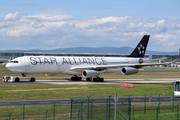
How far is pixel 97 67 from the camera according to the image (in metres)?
67.4

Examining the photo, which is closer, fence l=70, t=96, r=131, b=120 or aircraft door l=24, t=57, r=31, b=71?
fence l=70, t=96, r=131, b=120

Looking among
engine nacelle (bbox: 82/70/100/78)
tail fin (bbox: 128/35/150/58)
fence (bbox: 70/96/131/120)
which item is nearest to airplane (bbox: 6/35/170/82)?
engine nacelle (bbox: 82/70/100/78)

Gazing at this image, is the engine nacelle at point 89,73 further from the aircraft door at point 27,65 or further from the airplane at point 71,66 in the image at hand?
the aircraft door at point 27,65

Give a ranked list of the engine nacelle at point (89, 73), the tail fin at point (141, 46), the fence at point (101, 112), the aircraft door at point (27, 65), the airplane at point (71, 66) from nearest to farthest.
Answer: the fence at point (101, 112) < the aircraft door at point (27, 65) < the airplane at point (71, 66) < the engine nacelle at point (89, 73) < the tail fin at point (141, 46)

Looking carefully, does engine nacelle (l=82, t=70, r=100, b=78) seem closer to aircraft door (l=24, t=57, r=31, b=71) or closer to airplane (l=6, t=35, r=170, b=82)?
airplane (l=6, t=35, r=170, b=82)

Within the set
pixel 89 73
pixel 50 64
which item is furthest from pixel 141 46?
pixel 50 64

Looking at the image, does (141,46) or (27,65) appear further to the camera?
(141,46)

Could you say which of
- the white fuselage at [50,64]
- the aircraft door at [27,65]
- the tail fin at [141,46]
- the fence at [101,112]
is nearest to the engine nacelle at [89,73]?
the white fuselage at [50,64]

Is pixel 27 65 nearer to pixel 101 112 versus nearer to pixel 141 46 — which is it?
pixel 141 46

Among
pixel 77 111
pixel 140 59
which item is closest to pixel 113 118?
pixel 77 111

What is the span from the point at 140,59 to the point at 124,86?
24259 mm

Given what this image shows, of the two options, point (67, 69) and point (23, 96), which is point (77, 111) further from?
point (67, 69)

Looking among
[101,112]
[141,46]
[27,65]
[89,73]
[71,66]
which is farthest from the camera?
[141,46]

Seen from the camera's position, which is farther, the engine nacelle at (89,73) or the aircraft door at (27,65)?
the engine nacelle at (89,73)
